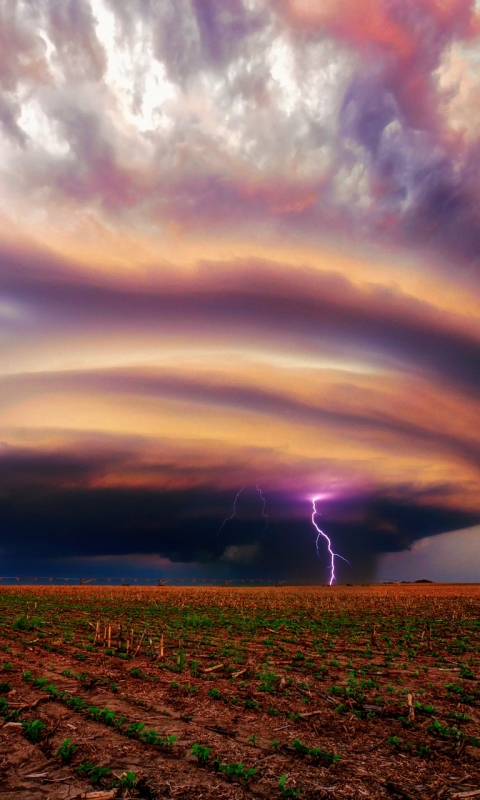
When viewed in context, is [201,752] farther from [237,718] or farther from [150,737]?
[237,718]

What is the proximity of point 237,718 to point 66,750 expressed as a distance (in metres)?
5.56

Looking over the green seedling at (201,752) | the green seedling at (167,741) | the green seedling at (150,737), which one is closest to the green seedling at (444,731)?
the green seedling at (201,752)

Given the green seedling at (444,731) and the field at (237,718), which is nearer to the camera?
the field at (237,718)

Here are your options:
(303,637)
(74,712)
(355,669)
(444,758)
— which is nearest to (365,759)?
(444,758)

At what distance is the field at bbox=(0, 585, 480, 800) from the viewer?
10.9m

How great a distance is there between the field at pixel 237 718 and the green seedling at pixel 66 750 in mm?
48

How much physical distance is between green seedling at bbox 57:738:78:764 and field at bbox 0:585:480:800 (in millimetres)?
48

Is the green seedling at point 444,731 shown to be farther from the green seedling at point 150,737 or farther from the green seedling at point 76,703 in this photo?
the green seedling at point 76,703

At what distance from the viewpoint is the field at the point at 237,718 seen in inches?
429

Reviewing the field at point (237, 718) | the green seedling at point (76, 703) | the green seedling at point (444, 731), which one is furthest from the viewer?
the green seedling at point (76, 703)

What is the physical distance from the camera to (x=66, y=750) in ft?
39.8

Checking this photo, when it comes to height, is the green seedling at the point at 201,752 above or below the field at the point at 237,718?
above

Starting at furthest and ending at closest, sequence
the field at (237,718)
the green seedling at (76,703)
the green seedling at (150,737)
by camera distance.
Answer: the green seedling at (76,703)
the green seedling at (150,737)
the field at (237,718)

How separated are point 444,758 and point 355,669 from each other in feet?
36.5
